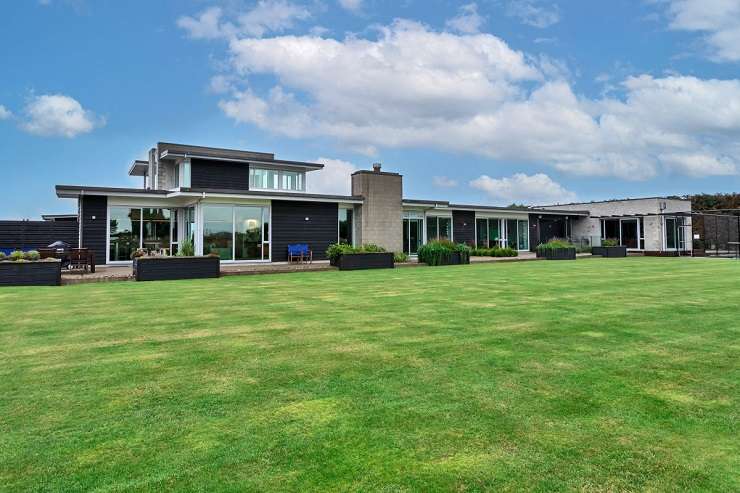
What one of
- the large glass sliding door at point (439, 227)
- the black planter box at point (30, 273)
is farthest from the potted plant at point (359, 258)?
the black planter box at point (30, 273)

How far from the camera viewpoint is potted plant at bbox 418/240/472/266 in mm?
19141

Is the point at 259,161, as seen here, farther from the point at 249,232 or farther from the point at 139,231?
the point at 139,231

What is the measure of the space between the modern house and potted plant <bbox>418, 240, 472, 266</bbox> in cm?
232

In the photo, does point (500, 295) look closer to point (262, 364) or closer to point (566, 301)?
point (566, 301)

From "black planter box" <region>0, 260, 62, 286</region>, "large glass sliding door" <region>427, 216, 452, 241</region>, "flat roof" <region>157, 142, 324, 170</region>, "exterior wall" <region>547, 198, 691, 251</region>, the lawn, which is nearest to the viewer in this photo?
the lawn

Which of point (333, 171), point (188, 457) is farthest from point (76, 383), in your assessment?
point (333, 171)

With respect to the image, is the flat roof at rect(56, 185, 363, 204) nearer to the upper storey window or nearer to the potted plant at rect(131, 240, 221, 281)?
the potted plant at rect(131, 240, 221, 281)

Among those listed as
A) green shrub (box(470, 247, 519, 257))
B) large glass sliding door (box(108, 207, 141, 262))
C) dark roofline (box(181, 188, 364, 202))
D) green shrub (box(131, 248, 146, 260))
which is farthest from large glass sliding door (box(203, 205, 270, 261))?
green shrub (box(470, 247, 519, 257))

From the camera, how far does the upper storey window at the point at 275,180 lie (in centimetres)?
2447

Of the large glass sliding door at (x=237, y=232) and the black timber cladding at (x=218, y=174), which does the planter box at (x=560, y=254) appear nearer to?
the large glass sliding door at (x=237, y=232)

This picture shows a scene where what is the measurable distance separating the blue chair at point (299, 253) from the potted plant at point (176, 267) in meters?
5.47

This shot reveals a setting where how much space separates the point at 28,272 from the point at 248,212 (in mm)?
8329

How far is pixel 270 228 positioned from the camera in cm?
1944

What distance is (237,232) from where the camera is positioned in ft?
61.5
